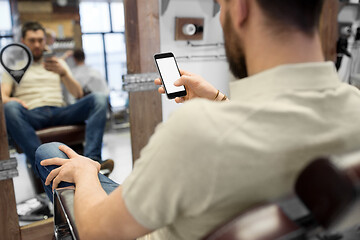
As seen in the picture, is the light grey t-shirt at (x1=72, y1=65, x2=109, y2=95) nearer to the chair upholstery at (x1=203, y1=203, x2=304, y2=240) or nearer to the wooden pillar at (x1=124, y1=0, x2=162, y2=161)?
the wooden pillar at (x1=124, y1=0, x2=162, y2=161)

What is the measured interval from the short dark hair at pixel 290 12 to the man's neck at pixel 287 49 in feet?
0.06

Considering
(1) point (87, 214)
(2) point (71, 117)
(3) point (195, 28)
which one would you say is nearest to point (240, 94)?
(1) point (87, 214)

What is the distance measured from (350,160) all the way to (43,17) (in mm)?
5003

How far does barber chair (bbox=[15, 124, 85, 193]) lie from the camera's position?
2448mm

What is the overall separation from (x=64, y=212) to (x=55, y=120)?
1927mm

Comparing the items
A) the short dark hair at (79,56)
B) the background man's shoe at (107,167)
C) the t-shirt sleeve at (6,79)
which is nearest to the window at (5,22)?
the short dark hair at (79,56)

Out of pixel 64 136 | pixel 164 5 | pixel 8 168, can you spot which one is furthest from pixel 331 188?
pixel 64 136

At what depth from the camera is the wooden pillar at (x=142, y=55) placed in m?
2.05

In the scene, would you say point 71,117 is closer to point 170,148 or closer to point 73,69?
point 73,69

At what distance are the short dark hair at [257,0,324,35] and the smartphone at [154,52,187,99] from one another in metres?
0.91

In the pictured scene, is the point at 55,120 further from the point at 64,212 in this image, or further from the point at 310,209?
the point at 310,209

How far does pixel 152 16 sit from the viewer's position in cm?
210

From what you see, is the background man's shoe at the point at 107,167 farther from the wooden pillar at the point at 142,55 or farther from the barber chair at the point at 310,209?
the barber chair at the point at 310,209

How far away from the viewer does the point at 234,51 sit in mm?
730
